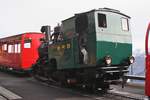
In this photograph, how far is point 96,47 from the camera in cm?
1313

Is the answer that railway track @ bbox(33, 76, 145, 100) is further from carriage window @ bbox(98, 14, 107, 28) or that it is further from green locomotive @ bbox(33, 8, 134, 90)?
carriage window @ bbox(98, 14, 107, 28)

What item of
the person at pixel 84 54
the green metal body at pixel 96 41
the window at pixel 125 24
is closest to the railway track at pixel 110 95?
the green metal body at pixel 96 41

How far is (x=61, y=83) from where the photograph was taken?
53.6 ft

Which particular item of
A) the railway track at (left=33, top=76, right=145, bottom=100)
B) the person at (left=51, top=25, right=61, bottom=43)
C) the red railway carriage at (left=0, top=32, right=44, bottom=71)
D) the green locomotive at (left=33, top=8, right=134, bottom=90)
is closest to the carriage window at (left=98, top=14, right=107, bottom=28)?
the green locomotive at (left=33, top=8, right=134, bottom=90)

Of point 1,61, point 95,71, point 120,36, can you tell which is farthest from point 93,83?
point 1,61

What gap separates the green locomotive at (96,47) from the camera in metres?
13.3

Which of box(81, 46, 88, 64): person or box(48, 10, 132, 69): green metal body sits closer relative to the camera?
box(48, 10, 132, 69): green metal body

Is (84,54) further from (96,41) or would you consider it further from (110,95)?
(110,95)

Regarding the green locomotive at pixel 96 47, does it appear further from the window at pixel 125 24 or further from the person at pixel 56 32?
the person at pixel 56 32

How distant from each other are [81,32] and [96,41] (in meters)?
0.94

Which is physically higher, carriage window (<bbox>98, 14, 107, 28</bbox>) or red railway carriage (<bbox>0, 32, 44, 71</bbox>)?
carriage window (<bbox>98, 14, 107, 28</bbox>)

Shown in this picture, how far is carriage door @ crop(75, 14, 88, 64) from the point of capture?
13641 millimetres

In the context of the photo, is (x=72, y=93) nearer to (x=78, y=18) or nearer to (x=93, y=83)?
(x=93, y=83)

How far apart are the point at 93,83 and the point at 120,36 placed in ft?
6.74
